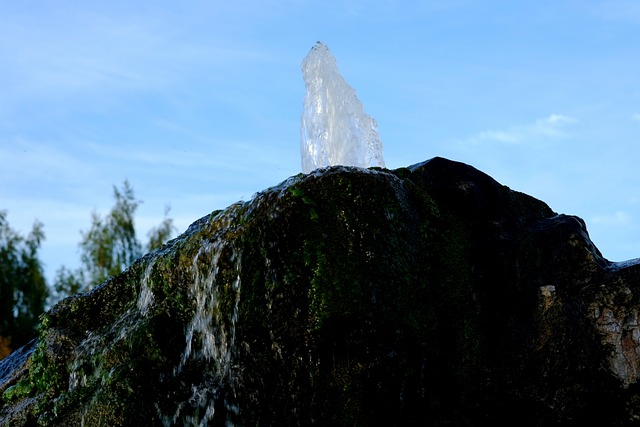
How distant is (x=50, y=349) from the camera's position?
249 inches

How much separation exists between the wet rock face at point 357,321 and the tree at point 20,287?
1574 cm

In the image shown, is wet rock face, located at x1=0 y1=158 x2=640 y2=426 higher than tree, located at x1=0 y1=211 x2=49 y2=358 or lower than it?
lower

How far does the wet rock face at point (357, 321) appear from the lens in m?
5.25

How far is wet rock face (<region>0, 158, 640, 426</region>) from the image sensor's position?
5246 mm

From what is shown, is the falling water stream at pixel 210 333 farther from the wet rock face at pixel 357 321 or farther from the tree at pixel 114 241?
the tree at pixel 114 241

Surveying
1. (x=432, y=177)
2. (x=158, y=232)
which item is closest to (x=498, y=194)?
(x=432, y=177)

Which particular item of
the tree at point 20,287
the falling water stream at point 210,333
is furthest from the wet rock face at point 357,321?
the tree at point 20,287

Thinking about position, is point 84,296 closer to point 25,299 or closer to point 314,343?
point 314,343

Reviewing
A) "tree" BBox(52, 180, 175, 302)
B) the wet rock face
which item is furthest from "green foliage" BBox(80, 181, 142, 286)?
the wet rock face

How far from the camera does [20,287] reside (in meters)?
22.5

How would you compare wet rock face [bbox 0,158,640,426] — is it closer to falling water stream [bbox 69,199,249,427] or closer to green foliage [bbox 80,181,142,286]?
falling water stream [bbox 69,199,249,427]

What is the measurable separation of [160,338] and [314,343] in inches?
47.9

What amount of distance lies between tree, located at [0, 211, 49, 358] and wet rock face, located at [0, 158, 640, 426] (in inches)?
620

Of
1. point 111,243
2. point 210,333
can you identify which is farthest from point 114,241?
point 210,333
